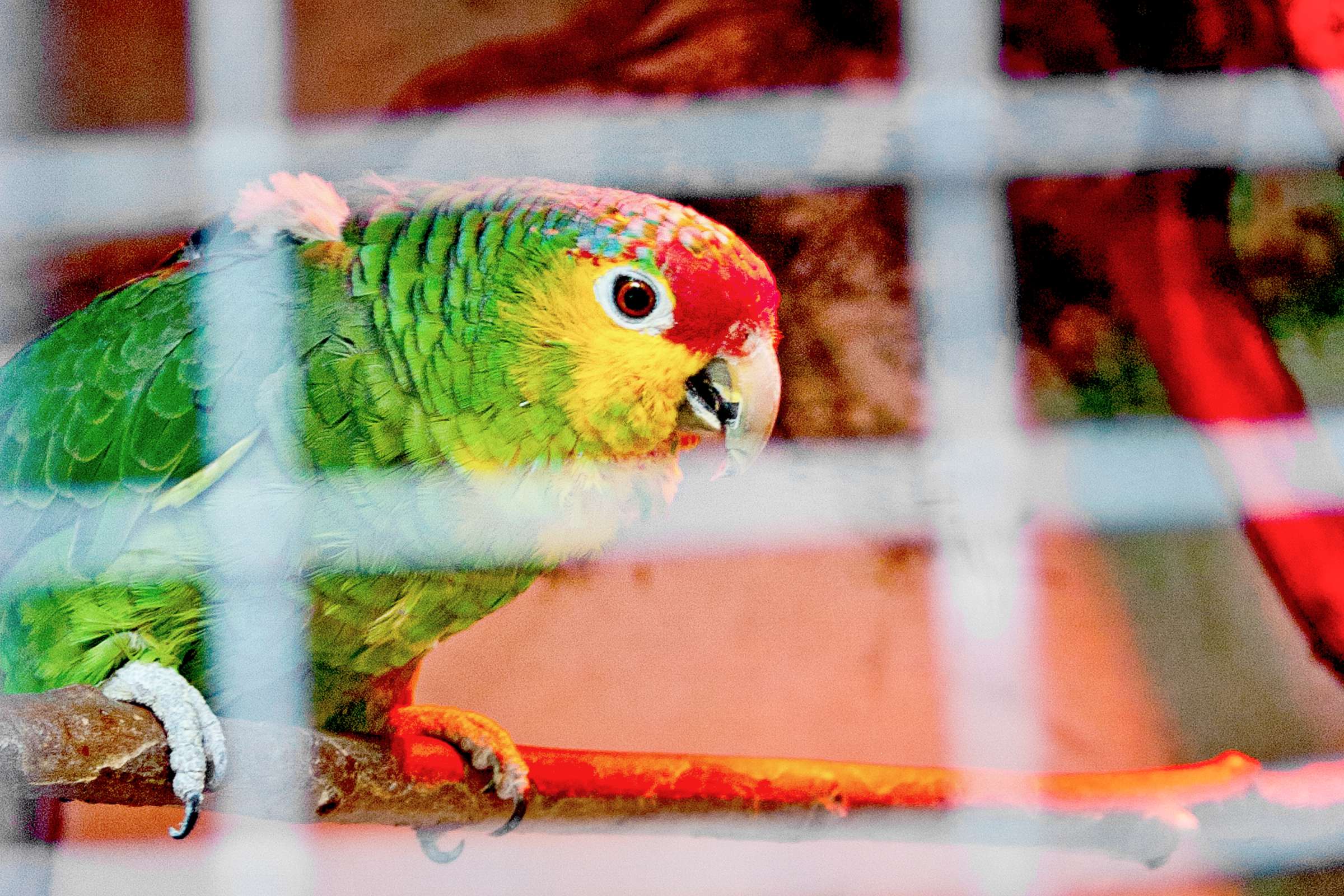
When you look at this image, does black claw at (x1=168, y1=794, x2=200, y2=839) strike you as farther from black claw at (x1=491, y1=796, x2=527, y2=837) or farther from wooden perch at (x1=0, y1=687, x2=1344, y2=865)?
black claw at (x1=491, y1=796, x2=527, y2=837)

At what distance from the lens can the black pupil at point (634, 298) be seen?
2.43 feet

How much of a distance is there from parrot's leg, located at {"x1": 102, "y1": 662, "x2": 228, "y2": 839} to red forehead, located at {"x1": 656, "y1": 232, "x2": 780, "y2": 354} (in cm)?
38

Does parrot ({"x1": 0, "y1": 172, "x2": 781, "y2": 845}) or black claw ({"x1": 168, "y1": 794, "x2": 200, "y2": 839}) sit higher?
parrot ({"x1": 0, "y1": 172, "x2": 781, "y2": 845})

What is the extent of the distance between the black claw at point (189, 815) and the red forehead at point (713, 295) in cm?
41

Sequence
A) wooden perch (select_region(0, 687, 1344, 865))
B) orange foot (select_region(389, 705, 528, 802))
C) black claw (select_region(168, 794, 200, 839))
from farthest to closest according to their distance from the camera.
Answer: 1. orange foot (select_region(389, 705, 528, 802))
2. wooden perch (select_region(0, 687, 1344, 865))
3. black claw (select_region(168, 794, 200, 839))

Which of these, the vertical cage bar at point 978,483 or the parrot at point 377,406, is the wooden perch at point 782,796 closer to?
the parrot at point 377,406

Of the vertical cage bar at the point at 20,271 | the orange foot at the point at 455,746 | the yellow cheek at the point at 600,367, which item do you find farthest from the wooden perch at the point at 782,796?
the vertical cage bar at the point at 20,271

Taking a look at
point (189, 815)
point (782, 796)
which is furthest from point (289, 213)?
point (782, 796)

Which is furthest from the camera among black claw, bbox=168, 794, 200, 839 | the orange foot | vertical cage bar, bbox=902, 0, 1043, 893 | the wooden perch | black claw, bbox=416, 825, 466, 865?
vertical cage bar, bbox=902, 0, 1043, 893

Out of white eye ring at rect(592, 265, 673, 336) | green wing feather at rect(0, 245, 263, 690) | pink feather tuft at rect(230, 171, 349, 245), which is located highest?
pink feather tuft at rect(230, 171, 349, 245)

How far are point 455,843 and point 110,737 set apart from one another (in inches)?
28.1

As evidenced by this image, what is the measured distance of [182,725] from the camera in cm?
67

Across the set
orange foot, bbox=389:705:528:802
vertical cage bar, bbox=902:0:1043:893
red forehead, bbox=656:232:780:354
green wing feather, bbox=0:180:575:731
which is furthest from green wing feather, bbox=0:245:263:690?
vertical cage bar, bbox=902:0:1043:893

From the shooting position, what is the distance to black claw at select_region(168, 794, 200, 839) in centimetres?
65
